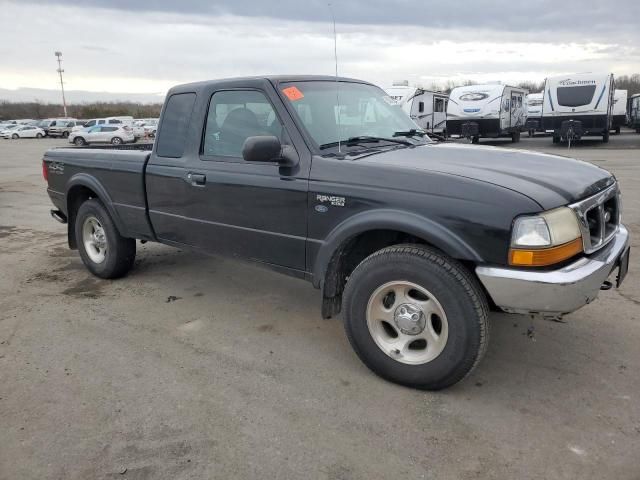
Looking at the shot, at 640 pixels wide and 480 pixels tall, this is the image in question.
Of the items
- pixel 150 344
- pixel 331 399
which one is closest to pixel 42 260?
pixel 150 344

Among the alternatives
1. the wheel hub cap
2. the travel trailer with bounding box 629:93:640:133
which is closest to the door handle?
the wheel hub cap

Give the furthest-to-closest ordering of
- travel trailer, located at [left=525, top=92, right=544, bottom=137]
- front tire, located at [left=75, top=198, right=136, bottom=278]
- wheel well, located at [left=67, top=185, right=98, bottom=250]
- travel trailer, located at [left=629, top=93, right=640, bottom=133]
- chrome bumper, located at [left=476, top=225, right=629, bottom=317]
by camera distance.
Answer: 1. travel trailer, located at [left=629, top=93, right=640, bottom=133]
2. travel trailer, located at [left=525, top=92, right=544, bottom=137]
3. wheel well, located at [left=67, top=185, right=98, bottom=250]
4. front tire, located at [left=75, top=198, right=136, bottom=278]
5. chrome bumper, located at [left=476, top=225, right=629, bottom=317]

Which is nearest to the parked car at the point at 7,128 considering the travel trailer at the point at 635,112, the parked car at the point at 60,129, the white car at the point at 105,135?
the parked car at the point at 60,129

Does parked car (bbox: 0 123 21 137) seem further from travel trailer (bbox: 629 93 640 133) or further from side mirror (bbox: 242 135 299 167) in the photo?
side mirror (bbox: 242 135 299 167)

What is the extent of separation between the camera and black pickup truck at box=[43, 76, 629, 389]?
281 centimetres

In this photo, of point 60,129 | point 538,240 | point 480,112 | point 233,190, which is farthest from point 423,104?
point 60,129

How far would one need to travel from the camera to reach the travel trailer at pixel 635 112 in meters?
30.7

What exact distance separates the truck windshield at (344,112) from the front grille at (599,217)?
1481mm

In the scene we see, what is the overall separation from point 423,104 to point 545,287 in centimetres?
2250

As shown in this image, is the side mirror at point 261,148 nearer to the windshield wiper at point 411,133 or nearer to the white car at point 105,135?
the windshield wiper at point 411,133

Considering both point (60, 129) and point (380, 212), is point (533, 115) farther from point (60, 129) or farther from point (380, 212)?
point (60, 129)

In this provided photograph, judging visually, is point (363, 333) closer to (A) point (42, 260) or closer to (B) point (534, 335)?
(B) point (534, 335)

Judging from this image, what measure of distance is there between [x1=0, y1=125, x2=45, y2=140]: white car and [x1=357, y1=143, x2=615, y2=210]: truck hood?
4951 centimetres

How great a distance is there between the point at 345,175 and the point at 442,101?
2495cm
